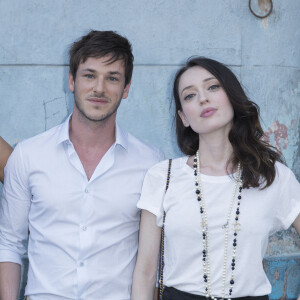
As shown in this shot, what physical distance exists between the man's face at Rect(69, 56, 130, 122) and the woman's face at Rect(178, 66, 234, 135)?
15.9 inches

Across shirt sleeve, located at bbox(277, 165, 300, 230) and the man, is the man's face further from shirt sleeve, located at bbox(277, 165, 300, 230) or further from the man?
shirt sleeve, located at bbox(277, 165, 300, 230)

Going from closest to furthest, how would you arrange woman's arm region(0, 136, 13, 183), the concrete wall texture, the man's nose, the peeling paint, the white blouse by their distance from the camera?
the white blouse < the man's nose < woman's arm region(0, 136, 13, 183) < the concrete wall texture < the peeling paint

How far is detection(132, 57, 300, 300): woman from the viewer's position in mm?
2402

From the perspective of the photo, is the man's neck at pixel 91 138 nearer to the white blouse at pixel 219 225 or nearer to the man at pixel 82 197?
the man at pixel 82 197

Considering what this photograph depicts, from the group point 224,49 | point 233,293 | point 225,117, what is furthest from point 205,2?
point 233,293

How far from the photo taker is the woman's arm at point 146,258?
2.57m

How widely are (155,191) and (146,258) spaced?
0.35m

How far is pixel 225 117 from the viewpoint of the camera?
101 inches

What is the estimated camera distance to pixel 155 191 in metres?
2.59

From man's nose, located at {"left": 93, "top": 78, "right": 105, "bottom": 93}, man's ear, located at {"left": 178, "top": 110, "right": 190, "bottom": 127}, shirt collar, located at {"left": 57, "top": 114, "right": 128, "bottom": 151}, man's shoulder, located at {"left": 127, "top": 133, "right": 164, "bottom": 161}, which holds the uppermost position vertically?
man's nose, located at {"left": 93, "top": 78, "right": 105, "bottom": 93}

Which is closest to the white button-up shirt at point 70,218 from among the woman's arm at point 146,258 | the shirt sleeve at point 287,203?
the woman's arm at point 146,258

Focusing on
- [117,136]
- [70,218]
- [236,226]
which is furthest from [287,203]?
[70,218]

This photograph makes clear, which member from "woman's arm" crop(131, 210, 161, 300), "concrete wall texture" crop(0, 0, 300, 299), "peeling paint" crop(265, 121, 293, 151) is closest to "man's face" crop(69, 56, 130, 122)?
"woman's arm" crop(131, 210, 161, 300)

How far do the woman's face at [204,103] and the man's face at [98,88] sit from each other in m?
0.40
